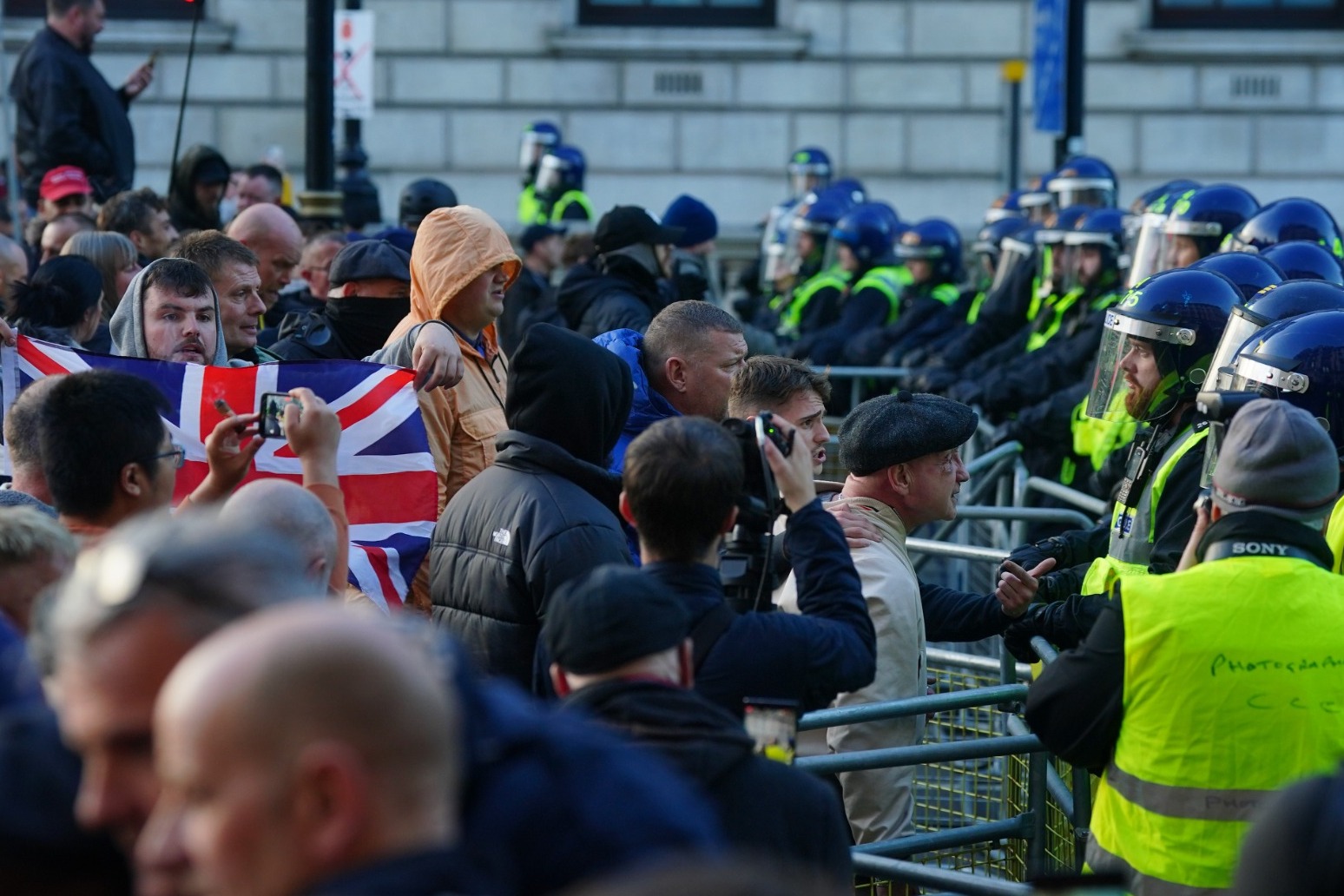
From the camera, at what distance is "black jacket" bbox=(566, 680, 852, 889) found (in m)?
2.74

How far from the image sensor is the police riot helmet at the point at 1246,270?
6645 mm

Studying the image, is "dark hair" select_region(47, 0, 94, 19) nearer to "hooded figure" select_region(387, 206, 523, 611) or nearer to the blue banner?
"hooded figure" select_region(387, 206, 523, 611)

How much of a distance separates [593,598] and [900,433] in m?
2.02

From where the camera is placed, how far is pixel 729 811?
2746 millimetres

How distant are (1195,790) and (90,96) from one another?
25.4ft

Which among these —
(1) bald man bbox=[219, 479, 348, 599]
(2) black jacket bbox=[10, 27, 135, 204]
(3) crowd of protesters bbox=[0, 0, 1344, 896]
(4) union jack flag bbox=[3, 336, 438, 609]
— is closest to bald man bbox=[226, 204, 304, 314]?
(3) crowd of protesters bbox=[0, 0, 1344, 896]

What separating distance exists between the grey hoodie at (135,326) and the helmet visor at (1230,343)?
9.01ft

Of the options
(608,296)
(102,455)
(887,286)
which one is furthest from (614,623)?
(887,286)

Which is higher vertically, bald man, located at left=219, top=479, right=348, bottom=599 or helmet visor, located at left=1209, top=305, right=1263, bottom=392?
helmet visor, located at left=1209, top=305, right=1263, bottom=392

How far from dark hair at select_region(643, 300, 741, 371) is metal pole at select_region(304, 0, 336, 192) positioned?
398 centimetres

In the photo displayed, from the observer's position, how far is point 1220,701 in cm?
346

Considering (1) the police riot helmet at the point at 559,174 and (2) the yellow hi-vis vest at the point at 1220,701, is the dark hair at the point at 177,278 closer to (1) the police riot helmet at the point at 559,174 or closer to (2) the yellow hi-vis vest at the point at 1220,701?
(2) the yellow hi-vis vest at the point at 1220,701

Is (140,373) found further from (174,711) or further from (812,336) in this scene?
(812,336)

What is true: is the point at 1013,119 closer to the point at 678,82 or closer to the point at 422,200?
the point at 678,82
